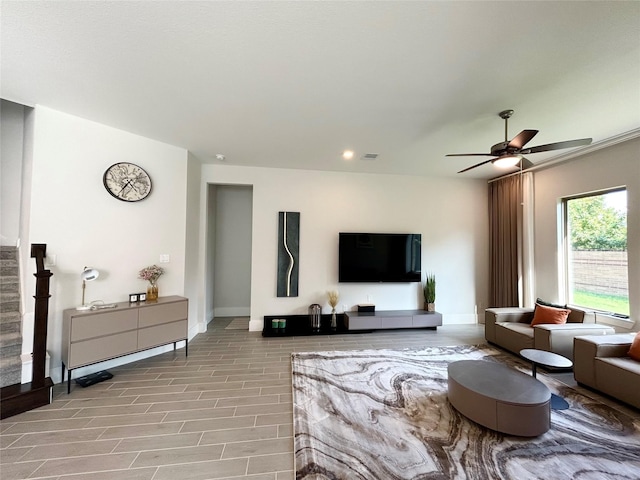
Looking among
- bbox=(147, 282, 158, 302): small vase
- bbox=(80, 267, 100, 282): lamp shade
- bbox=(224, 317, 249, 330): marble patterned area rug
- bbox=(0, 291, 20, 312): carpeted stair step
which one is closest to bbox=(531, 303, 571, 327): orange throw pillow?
bbox=(224, 317, 249, 330): marble patterned area rug

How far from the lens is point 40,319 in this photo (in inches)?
99.0

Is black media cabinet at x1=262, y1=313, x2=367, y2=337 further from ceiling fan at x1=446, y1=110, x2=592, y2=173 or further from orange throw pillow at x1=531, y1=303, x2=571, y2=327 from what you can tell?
ceiling fan at x1=446, y1=110, x2=592, y2=173

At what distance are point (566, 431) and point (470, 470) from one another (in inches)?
40.8

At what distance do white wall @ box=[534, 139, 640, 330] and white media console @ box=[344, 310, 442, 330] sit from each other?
1856 millimetres

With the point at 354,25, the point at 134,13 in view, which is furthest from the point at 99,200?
the point at 354,25

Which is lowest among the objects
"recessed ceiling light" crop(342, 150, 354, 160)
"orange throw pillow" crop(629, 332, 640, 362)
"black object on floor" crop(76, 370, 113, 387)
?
"black object on floor" crop(76, 370, 113, 387)

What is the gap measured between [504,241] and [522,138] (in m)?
Answer: 3.16

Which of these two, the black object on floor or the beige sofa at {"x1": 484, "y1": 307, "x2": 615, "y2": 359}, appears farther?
the beige sofa at {"x1": 484, "y1": 307, "x2": 615, "y2": 359}

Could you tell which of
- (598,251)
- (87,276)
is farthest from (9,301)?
(598,251)

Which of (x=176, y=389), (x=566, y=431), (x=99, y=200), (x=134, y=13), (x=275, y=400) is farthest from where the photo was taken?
(x=99, y=200)

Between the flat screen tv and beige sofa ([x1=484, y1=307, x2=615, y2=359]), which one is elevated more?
the flat screen tv

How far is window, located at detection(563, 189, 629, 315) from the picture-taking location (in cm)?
357

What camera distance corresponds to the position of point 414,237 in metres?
5.13

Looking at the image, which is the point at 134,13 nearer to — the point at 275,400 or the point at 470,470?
the point at 275,400
